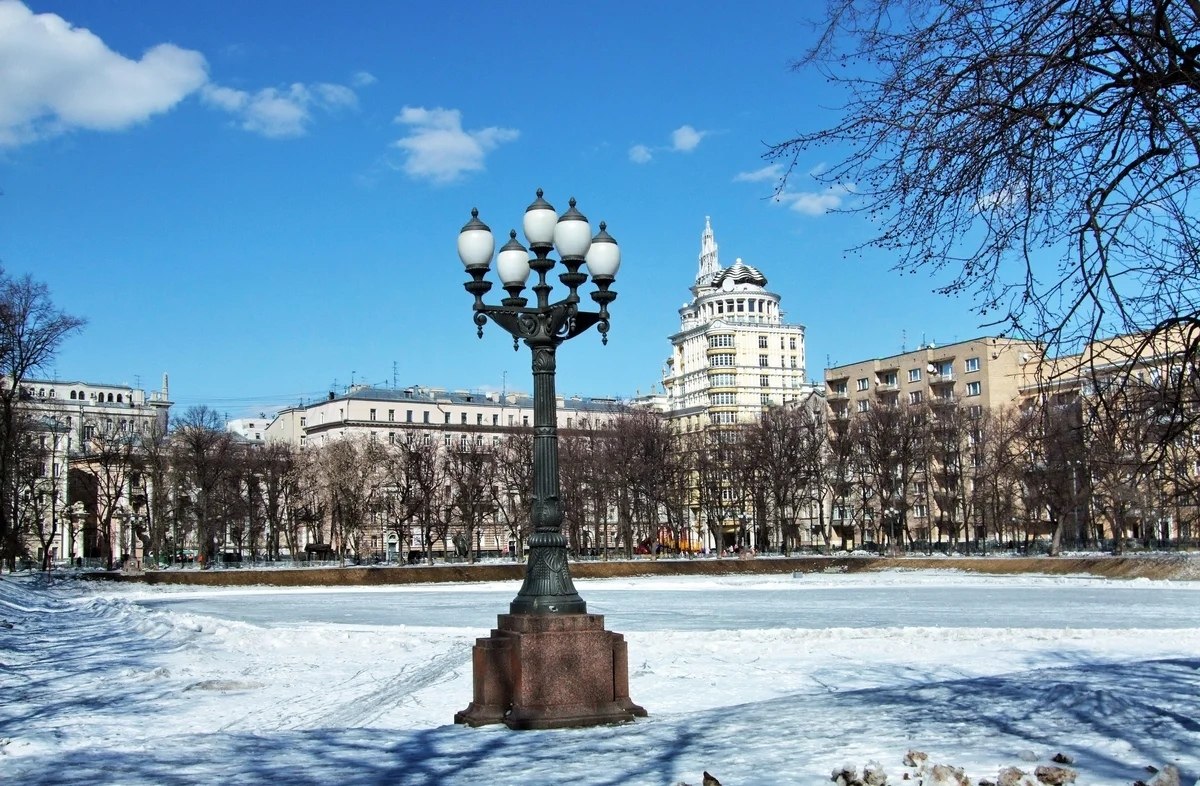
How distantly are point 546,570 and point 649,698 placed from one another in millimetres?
2762

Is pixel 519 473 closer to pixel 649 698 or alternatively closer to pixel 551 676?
pixel 649 698

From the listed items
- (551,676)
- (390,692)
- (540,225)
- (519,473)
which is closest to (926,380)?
(519,473)

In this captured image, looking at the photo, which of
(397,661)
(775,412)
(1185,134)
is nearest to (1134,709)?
(1185,134)

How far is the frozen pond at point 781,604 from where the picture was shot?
83.7 feet

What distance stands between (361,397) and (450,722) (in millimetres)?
116149

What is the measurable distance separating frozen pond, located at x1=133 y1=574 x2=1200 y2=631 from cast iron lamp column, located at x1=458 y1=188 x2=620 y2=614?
12.0 meters

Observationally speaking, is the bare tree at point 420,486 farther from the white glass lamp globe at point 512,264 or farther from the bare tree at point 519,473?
the white glass lamp globe at point 512,264

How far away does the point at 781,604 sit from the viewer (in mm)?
33094

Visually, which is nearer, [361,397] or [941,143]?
[941,143]

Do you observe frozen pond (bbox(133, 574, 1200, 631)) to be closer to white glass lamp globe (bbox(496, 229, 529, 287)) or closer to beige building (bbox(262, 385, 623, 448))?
white glass lamp globe (bbox(496, 229, 529, 287))

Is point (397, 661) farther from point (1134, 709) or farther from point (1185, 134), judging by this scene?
point (1185, 134)

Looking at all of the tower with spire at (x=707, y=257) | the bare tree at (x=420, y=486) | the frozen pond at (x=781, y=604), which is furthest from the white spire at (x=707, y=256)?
the frozen pond at (x=781, y=604)

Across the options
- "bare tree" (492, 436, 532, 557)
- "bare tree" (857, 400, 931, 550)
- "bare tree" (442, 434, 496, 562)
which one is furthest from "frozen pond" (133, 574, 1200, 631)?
"bare tree" (492, 436, 532, 557)

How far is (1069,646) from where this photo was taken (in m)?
18.5
